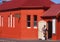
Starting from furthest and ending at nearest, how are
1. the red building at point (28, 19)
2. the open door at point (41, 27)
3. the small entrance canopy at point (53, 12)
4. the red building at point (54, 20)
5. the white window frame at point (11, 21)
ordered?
the white window frame at point (11, 21) < the red building at point (28, 19) < the open door at point (41, 27) < the small entrance canopy at point (53, 12) < the red building at point (54, 20)

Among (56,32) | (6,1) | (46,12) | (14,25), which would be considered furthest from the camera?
(6,1)

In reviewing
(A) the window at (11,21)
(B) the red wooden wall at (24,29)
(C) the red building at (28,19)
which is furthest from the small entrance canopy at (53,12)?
(A) the window at (11,21)

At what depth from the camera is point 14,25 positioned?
42.4 m

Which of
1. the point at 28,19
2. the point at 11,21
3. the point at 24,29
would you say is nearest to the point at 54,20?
the point at 28,19

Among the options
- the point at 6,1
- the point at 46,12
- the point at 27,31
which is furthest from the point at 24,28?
the point at 6,1

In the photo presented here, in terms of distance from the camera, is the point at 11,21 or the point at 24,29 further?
the point at 11,21

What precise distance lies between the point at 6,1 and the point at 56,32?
53.0ft

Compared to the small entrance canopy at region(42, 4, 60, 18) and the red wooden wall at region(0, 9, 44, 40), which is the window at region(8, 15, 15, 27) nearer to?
the red wooden wall at region(0, 9, 44, 40)

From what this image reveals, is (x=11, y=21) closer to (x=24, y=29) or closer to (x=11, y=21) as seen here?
(x=11, y=21)

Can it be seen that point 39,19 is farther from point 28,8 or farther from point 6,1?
point 6,1

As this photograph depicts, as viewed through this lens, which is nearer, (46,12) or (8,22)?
(46,12)

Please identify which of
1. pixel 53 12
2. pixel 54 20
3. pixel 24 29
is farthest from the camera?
pixel 24 29

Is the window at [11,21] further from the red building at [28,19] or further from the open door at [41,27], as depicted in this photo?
the open door at [41,27]

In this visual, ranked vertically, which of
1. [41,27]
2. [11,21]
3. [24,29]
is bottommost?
[24,29]
